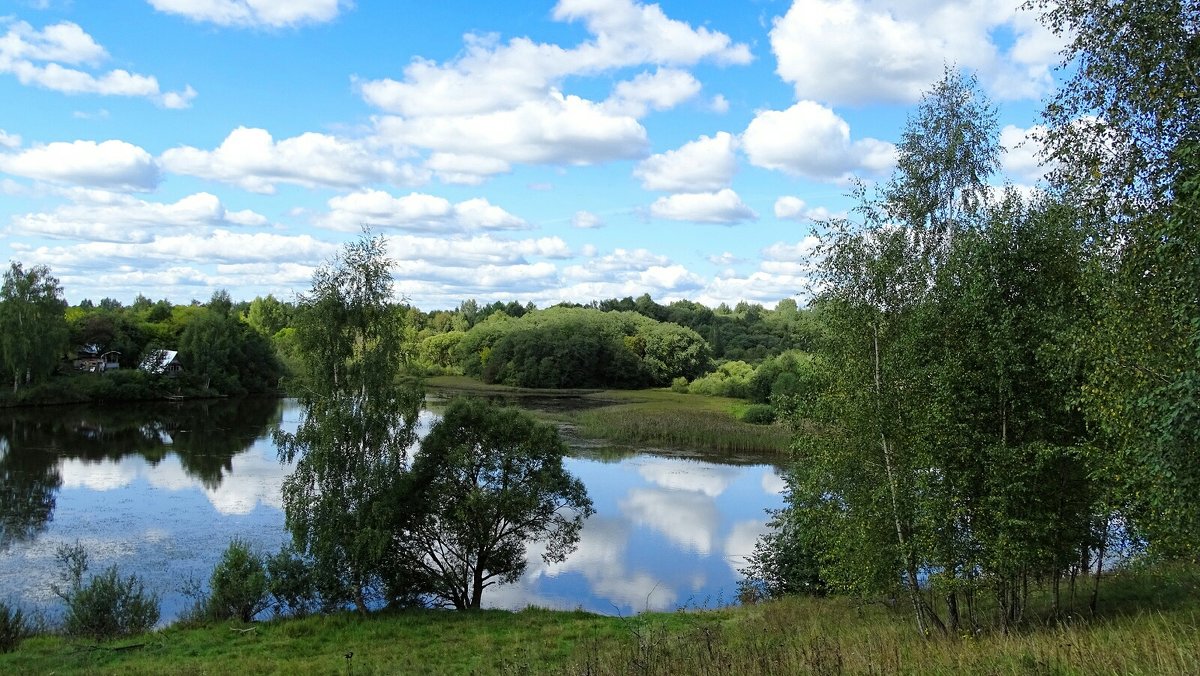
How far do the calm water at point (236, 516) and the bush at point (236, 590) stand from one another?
1765mm

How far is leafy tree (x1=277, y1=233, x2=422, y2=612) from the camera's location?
771 inches

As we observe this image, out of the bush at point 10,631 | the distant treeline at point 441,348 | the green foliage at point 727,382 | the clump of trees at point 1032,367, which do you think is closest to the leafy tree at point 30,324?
the distant treeline at point 441,348

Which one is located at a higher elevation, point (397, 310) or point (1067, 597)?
point (397, 310)

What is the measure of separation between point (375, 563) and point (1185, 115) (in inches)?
729

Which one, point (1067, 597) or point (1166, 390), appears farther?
point (1067, 597)

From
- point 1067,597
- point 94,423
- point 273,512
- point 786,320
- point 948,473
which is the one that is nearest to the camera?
point 948,473

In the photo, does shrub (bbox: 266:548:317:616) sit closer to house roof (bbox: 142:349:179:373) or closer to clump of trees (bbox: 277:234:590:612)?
clump of trees (bbox: 277:234:590:612)

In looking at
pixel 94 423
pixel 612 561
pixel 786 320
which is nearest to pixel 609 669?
pixel 612 561

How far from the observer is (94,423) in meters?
57.0

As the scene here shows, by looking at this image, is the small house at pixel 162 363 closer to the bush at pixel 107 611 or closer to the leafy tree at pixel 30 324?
the leafy tree at pixel 30 324

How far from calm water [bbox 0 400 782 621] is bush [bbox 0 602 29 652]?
9.40ft

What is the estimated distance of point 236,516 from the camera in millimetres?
30047

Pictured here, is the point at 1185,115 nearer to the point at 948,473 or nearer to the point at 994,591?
the point at 948,473

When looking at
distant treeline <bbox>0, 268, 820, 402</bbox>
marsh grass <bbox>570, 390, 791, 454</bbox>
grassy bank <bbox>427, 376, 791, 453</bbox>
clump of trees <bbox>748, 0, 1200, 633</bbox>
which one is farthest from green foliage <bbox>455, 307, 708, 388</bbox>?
clump of trees <bbox>748, 0, 1200, 633</bbox>
